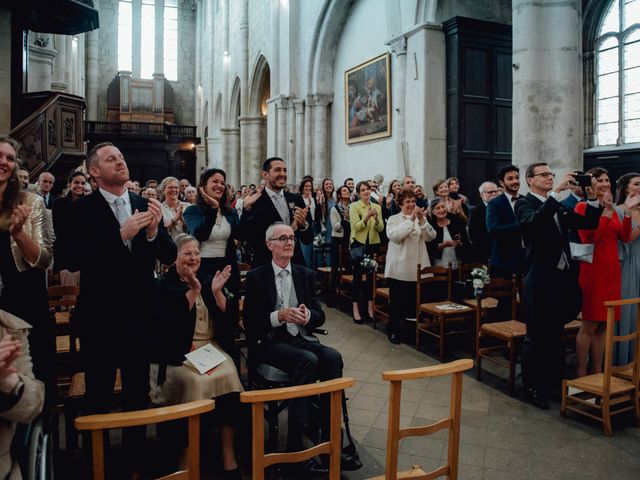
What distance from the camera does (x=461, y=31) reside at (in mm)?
9531

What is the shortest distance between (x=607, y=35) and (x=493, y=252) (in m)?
10.3

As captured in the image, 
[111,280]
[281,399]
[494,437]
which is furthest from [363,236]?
[281,399]

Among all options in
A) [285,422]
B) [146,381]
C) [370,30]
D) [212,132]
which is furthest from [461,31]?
[212,132]

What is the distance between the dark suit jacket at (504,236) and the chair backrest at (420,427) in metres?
2.84

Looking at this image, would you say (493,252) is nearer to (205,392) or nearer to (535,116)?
(535,116)

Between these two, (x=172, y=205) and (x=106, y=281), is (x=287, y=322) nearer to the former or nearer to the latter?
(x=106, y=281)

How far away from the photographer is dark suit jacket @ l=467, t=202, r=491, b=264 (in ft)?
19.4

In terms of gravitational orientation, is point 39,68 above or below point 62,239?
above

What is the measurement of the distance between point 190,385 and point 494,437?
81.8 inches

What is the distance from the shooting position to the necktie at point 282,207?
4.67 m

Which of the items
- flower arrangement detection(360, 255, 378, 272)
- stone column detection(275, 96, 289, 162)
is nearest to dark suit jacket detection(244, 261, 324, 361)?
flower arrangement detection(360, 255, 378, 272)

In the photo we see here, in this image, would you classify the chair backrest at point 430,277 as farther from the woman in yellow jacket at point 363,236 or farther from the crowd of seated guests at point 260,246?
the woman in yellow jacket at point 363,236

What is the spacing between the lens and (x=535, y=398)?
4.08 m

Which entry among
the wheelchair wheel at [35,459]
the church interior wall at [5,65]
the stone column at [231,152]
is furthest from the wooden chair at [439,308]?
the stone column at [231,152]
